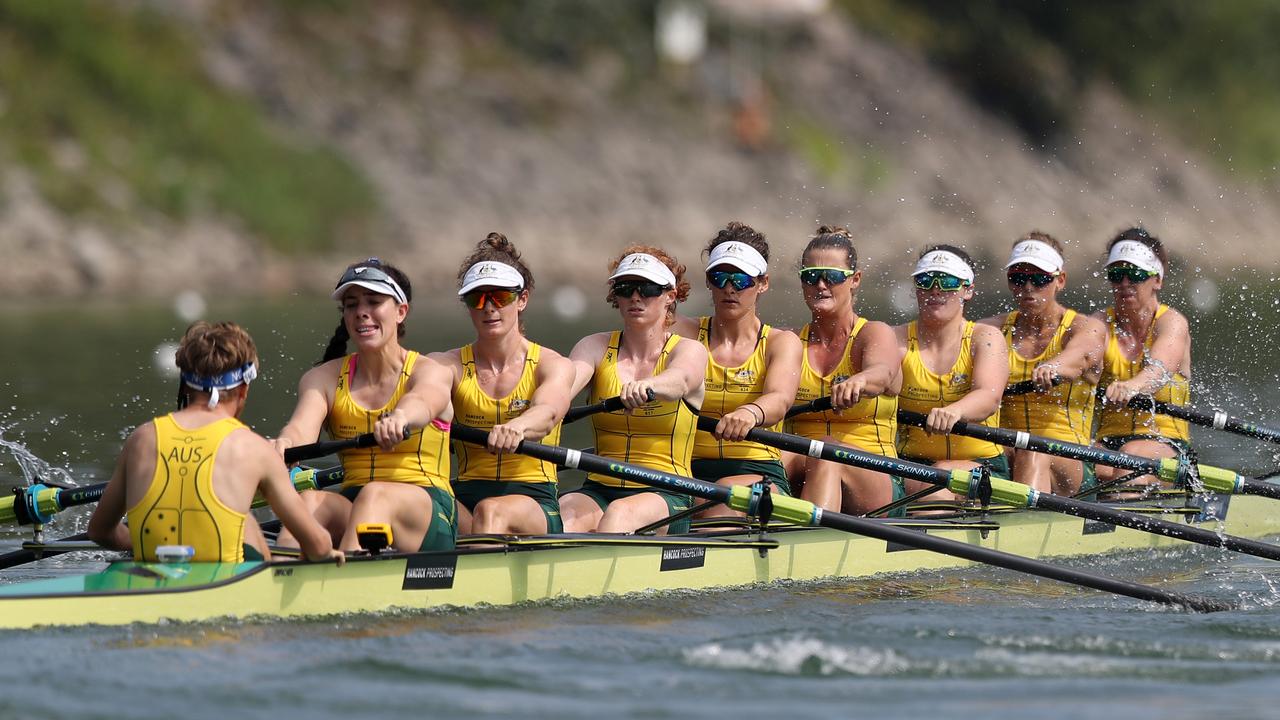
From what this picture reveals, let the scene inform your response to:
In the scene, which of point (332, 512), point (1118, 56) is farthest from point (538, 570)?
point (1118, 56)

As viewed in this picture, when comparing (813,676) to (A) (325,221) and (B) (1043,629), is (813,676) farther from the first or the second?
(A) (325,221)

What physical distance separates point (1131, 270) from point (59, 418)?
904cm

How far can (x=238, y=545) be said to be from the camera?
6.75 meters

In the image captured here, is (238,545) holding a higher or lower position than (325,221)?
lower

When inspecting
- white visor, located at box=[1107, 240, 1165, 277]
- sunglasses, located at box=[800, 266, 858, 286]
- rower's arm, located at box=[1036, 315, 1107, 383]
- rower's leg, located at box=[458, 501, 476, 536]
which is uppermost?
white visor, located at box=[1107, 240, 1165, 277]

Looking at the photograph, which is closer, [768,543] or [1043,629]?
[1043,629]

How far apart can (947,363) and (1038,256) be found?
1.00 meters

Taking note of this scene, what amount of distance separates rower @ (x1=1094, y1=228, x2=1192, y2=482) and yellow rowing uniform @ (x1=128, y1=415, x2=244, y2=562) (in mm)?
6198

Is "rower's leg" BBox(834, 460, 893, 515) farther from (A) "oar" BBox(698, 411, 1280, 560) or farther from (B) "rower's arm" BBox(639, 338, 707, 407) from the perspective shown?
(B) "rower's arm" BBox(639, 338, 707, 407)

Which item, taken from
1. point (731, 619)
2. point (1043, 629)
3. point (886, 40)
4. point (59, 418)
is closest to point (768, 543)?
point (731, 619)

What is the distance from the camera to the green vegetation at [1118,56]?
40781mm

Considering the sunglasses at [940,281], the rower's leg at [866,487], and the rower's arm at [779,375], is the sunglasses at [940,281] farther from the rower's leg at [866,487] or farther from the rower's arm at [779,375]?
the rower's leg at [866,487]

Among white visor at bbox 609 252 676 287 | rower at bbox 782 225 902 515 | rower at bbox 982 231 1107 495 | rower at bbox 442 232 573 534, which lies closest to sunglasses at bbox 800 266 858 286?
rower at bbox 782 225 902 515

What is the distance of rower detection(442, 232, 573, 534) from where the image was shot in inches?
316
